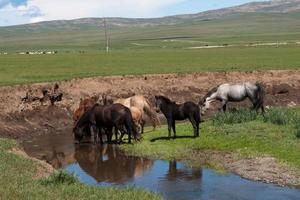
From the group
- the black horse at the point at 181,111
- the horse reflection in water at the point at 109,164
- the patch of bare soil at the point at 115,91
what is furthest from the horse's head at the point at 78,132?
the black horse at the point at 181,111

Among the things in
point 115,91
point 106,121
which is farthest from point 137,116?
point 115,91

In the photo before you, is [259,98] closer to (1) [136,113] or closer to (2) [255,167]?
(1) [136,113]

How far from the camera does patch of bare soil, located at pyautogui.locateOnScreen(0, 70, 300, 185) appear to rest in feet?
100

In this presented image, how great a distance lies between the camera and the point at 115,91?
121ft

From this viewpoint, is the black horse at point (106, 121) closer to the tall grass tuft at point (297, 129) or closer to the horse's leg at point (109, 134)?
the horse's leg at point (109, 134)

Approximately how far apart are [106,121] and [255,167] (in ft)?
25.6

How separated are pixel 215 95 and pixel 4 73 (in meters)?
18.7

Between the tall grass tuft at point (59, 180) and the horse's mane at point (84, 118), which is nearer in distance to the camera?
the tall grass tuft at point (59, 180)

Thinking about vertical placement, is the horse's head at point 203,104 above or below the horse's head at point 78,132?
above

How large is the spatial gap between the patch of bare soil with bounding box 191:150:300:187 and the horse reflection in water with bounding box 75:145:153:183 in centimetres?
218

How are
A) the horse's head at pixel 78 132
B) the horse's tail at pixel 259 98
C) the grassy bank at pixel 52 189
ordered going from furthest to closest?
the horse's tail at pixel 259 98 < the horse's head at pixel 78 132 < the grassy bank at pixel 52 189

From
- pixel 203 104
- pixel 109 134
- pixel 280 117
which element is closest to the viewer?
pixel 280 117

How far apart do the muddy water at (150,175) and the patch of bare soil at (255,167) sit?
0.42 meters

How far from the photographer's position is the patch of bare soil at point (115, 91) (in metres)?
30.5
